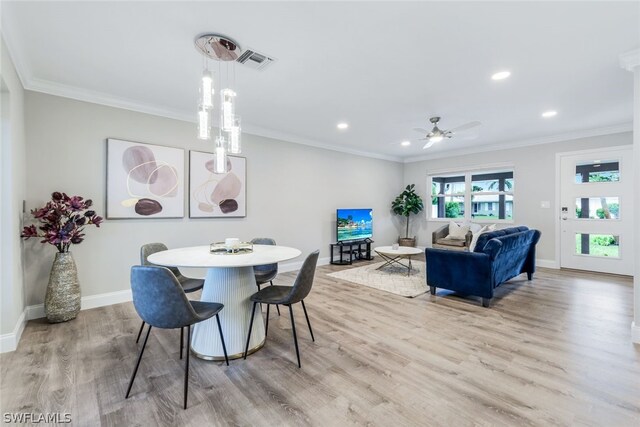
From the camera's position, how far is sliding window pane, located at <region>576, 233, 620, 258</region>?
4.91m

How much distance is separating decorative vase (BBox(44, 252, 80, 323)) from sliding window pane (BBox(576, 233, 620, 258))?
765 centimetres

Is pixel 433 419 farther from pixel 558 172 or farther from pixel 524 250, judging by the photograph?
pixel 558 172

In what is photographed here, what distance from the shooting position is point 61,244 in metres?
3.01

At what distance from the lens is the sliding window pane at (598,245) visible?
16.1 ft

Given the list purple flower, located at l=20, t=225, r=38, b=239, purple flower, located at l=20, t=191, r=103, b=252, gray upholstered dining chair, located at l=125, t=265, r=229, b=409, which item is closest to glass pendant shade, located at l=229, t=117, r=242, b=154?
gray upholstered dining chair, located at l=125, t=265, r=229, b=409

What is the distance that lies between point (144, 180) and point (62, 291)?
150 centimetres

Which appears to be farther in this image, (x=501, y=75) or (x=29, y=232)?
(x=501, y=75)

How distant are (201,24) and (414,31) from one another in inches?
63.7

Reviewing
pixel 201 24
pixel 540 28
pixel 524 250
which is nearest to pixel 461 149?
pixel 524 250

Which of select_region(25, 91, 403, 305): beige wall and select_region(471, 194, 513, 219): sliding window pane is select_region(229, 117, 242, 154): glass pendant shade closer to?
select_region(25, 91, 403, 305): beige wall

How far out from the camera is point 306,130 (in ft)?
16.6

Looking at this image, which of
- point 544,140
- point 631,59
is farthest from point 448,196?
point 631,59

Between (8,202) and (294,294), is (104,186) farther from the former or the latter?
(294,294)

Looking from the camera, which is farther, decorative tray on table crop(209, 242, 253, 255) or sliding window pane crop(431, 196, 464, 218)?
sliding window pane crop(431, 196, 464, 218)
